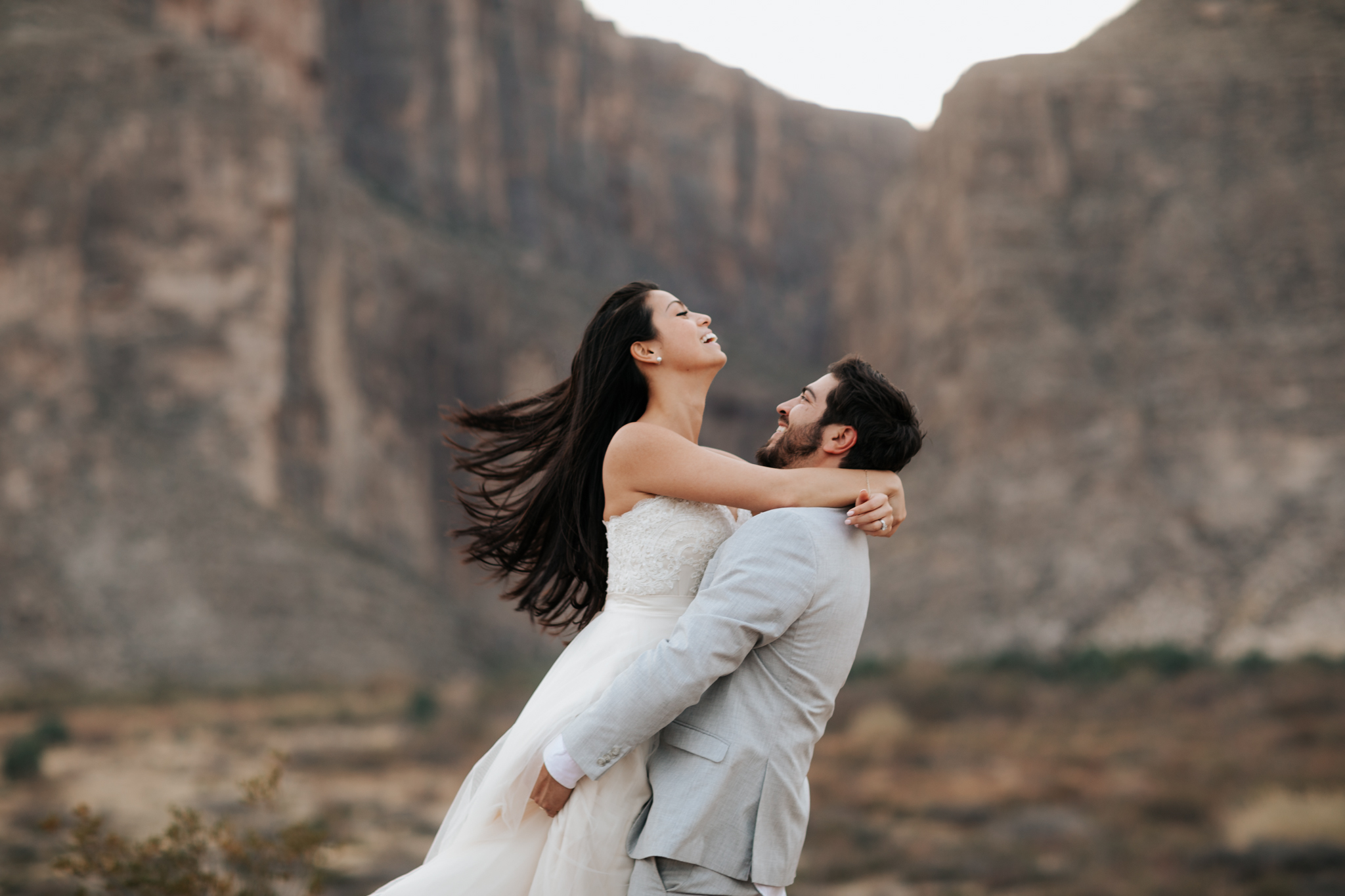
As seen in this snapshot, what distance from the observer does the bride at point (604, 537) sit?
2.83 m

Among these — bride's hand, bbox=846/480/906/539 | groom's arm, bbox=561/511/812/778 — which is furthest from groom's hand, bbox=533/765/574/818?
bride's hand, bbox=846/480/906/539

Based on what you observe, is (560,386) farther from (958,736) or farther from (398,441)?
(398,441)

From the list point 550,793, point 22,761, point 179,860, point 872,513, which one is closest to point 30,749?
point 22,761

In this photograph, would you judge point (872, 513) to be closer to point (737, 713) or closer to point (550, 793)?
point (737, 713)

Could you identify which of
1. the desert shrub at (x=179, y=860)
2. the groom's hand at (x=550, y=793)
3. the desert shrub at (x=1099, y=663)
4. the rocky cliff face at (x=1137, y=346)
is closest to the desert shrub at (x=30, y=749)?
the desert shrub at (x=179, y=860)

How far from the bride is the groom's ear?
0.08m

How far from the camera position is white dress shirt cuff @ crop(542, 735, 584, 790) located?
2764 millimetres

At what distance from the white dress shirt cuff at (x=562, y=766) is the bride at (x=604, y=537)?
5 centimetres

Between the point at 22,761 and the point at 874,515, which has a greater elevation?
the point at 874,515

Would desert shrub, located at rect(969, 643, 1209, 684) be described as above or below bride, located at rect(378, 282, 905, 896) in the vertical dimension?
below

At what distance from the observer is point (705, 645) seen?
2.67 m

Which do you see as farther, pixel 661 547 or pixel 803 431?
pixel 803 431

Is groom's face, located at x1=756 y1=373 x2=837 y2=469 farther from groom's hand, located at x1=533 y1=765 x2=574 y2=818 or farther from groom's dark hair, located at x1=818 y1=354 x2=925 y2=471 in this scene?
groom's hand, located at x1=533 y1=765 x2=574 y2=818

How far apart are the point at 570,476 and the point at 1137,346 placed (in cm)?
3792
